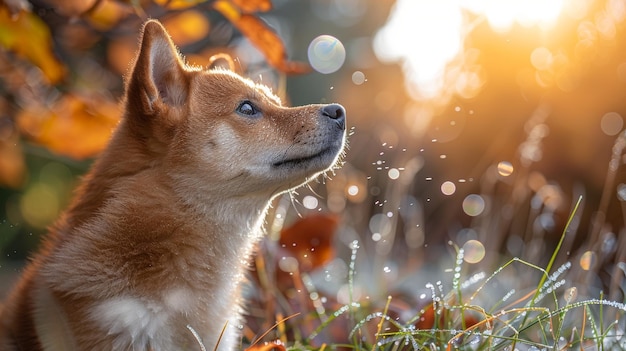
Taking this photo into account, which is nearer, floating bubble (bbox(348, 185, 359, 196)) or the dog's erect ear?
the dog's erect ear

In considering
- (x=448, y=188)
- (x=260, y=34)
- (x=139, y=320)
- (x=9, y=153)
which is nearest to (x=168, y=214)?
(x=139, y=320)

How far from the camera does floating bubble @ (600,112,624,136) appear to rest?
Answer: 19.3ft

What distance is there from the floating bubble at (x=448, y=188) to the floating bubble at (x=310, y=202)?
161 centimetres

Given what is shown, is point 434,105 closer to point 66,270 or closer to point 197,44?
point 197,44

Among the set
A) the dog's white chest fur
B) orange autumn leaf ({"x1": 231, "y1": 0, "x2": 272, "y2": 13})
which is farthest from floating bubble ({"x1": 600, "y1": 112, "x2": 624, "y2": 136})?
the dog's white chest fur

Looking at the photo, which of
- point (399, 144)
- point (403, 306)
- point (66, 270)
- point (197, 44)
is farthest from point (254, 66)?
point (66, 270)

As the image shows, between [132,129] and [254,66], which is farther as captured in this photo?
[254,66]

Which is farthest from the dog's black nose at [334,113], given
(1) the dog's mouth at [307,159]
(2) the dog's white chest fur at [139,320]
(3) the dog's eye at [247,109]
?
(2) the dog's white chest fur at [139,320]

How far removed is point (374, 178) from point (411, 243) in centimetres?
159

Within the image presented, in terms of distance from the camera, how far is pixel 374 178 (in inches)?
244

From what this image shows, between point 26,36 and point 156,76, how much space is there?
0.62 metres

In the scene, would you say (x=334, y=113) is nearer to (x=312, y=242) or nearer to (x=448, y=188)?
(x=312, y=242)

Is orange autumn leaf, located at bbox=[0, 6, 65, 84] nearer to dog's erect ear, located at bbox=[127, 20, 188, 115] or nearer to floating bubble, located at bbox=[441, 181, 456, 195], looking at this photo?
dog's erect ear, located at bbox=[127, 20, 188, 115]

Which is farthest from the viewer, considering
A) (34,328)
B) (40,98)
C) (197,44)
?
(197,44)
